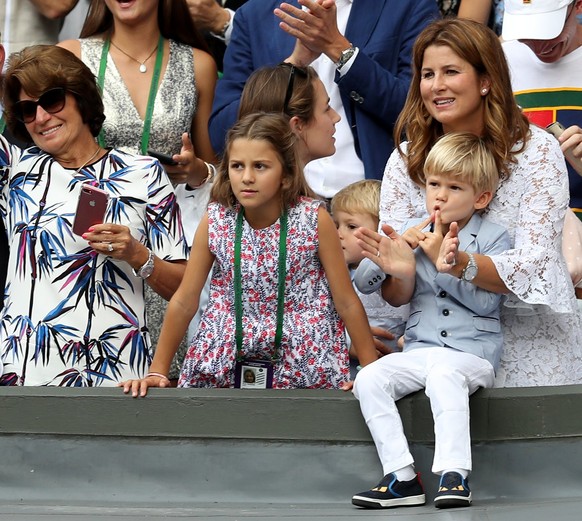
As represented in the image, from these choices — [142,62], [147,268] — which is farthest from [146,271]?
[142,62]

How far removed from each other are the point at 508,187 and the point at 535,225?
0.20 meters

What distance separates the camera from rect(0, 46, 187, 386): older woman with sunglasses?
18.5 feet

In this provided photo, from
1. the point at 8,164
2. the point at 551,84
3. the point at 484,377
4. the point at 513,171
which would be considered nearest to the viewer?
the point at 484,377

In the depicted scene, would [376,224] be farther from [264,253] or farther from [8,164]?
[8,164]

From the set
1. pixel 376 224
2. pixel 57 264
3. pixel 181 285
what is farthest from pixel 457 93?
pixel 57 264

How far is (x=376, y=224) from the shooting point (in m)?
6.24

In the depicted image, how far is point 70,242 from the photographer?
223 inches

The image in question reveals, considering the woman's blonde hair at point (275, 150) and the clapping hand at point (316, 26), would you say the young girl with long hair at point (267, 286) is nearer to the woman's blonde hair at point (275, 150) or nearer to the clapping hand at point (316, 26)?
the woman's blonde hair at point (275, 150)

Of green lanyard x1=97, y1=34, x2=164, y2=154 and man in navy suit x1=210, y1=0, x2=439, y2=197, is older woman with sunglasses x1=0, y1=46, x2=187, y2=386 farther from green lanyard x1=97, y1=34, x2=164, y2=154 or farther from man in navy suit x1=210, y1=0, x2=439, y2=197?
man in navy suit x1=210, y1=0, x2=439, y2=197

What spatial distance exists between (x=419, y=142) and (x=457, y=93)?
0.25 m

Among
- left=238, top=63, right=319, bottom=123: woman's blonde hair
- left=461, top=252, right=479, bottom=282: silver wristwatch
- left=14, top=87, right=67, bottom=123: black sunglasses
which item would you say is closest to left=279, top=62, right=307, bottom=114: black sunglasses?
left=238, top=63, right=319, bottom=123: woman's blonde hair

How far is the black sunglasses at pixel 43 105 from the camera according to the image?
5738mm

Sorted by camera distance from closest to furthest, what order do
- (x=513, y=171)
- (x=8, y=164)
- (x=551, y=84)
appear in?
(x=513, y=171)
(x=8, y=164)
(x=551, y=84)

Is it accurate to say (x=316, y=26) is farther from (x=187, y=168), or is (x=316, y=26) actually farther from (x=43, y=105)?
(x=43, y=105)
